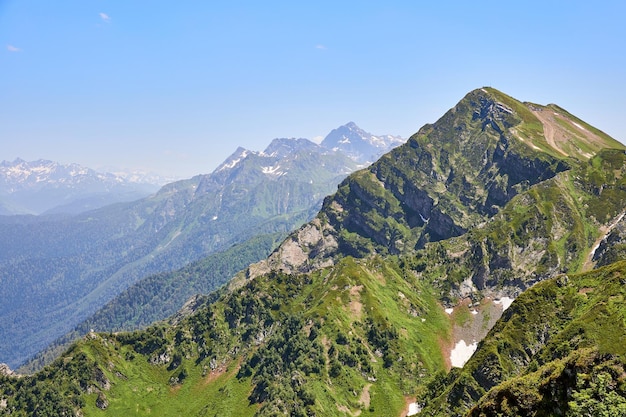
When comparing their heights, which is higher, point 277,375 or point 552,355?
point 552,355

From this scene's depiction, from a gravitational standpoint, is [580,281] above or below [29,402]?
above

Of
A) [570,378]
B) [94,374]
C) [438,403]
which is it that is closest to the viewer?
[570,378]

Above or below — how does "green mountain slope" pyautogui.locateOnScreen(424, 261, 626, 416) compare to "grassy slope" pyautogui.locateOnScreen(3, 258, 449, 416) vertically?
above

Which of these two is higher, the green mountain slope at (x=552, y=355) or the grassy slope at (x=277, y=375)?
the green mountain slope at (x=552, y=355)

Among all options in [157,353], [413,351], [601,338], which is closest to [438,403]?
[601,338]

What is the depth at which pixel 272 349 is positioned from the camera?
7407 inches

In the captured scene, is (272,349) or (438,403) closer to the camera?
(438,403)

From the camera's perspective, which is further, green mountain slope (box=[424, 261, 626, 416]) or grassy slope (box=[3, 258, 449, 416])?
grassy slope (box=[3, 258, 449, 416])

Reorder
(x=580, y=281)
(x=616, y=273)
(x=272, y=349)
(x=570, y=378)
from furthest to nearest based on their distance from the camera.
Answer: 1. (x=272, y=349)
2. (x=580, y=281)
3. (x=616, y=273)
4. (x=570, y=378)

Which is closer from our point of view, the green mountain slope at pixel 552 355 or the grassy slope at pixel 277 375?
the green mountain slope at pixel 552 355

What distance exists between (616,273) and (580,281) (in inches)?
701

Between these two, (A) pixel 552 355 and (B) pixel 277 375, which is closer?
(A) pixel 552 355

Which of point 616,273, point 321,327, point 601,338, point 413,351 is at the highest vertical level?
point 616,273

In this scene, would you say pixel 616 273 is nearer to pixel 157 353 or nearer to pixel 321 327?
pixel 321 327
